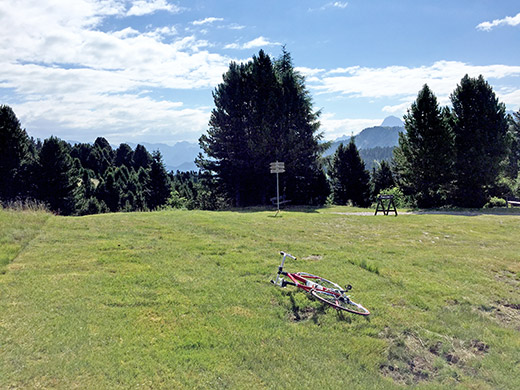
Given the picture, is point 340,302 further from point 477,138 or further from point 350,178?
point 350,178

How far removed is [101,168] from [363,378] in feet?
308

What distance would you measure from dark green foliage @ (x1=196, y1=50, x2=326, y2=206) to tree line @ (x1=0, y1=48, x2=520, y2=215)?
4.0 inches

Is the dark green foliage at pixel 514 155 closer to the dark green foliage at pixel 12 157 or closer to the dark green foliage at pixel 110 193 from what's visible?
the dark green foliage at pixel 110 193

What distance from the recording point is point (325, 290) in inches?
261

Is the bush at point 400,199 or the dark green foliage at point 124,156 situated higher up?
the dark green foliage at point 124,156

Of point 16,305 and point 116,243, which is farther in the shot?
point 116,243

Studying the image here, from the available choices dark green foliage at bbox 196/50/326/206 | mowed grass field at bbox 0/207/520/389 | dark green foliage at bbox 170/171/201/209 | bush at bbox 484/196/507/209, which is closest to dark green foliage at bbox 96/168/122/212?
dark green foliage at bbox 170/171/201/209

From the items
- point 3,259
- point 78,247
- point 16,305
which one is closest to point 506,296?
→ point 16,305

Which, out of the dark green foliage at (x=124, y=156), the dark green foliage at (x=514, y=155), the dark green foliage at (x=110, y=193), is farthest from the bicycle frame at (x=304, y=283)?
the dark green foliage at (x=124, y=156)

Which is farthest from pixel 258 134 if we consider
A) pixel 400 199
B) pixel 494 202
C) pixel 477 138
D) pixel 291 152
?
pixel 494 202

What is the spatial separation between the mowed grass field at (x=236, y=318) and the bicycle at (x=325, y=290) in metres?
0.18

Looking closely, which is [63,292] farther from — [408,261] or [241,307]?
[408,261]

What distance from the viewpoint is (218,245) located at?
1033 cm

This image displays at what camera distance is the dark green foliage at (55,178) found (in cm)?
3831
